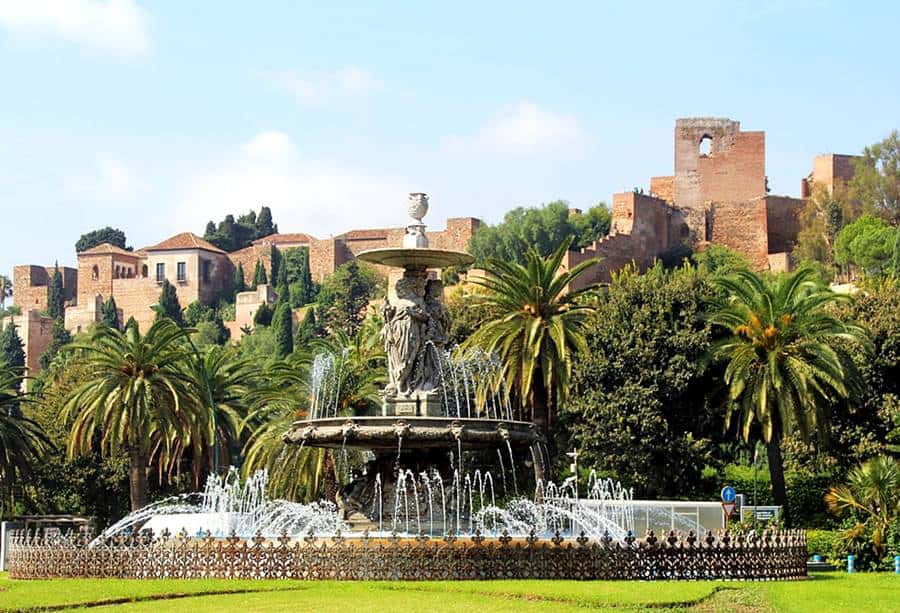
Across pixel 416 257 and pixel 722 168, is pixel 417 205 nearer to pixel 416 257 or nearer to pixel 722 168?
pixel 416 257

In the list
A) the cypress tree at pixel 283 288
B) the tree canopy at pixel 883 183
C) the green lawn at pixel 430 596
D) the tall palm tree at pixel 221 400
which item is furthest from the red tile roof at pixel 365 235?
the green lawn at pixel 430 596

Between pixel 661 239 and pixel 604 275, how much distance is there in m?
13.4

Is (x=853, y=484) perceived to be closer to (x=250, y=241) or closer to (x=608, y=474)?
(x=608, y=474)

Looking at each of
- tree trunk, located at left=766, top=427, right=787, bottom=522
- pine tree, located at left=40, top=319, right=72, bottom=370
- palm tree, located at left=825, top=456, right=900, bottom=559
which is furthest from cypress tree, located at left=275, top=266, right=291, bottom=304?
palm tree, located at left=825, top=456, right=900, bottom=559

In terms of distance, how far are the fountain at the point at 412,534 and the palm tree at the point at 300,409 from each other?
41.4 feet

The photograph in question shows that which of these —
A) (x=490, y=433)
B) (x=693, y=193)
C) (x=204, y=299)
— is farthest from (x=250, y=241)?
(x=490, y=433)

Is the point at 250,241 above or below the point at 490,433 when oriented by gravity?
Answer: above

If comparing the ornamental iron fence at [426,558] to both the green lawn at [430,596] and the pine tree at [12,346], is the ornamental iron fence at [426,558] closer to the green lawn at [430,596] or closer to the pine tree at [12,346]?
the green lawn at [430,596]

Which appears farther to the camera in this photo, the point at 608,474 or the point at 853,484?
the point at 608,474

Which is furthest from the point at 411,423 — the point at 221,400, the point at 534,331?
the point at 221,400

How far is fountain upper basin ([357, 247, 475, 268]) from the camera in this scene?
25.4m

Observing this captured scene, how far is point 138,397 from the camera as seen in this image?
141ft

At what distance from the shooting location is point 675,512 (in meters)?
38.1

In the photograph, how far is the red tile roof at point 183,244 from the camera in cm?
14412
